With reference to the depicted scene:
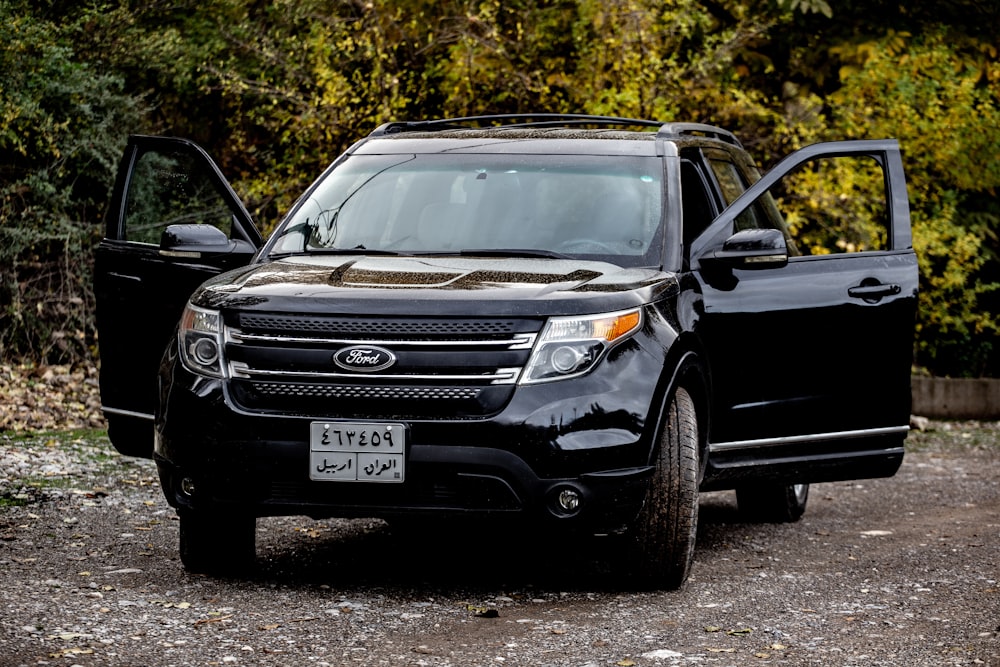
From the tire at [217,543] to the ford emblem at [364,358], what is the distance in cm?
89

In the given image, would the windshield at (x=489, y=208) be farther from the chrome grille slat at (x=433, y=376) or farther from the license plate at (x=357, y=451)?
the license plate at (x=357, y=451)

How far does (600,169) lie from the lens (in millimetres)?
6828

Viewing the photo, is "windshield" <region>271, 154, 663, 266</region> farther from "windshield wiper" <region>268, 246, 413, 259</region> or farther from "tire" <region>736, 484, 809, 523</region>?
"tire" <region>736, 484, 809, 523</region>

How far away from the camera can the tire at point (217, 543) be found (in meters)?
6.10

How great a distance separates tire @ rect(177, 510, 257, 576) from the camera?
6098 mm

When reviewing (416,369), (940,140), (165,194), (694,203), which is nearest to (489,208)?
(694,203)

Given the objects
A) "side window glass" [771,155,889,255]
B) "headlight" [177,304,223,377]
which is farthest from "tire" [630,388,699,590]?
"side window glass" [771,155,889,255]

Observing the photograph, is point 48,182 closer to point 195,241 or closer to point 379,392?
point 195,241

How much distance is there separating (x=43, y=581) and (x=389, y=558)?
1489 millimetres

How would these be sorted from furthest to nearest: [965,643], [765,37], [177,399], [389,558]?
[765,37] → [389,558] → [177,399] → [965,643]

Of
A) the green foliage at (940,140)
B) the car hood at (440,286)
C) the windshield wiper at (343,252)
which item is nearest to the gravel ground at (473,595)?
the car hood at (440,286)

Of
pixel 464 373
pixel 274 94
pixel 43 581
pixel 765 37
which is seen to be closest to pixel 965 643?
pixel 464 373

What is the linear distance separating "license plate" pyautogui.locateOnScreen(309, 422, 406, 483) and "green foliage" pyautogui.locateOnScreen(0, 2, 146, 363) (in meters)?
8.29

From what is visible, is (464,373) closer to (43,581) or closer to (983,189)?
(43,581)
